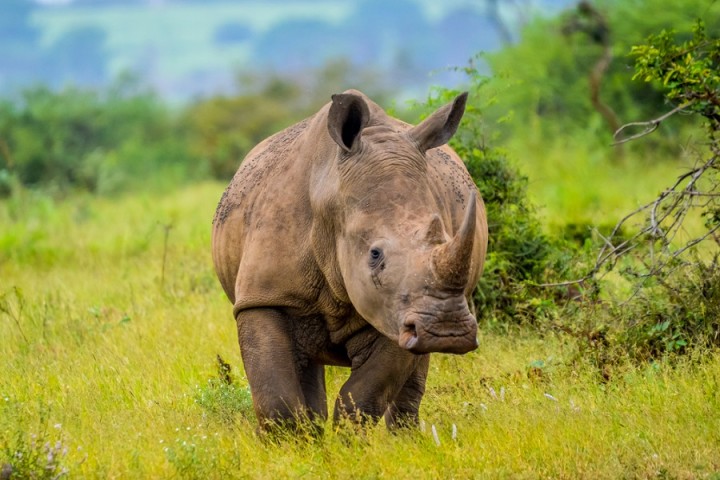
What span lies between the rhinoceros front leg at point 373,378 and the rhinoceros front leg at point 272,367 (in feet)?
0.75

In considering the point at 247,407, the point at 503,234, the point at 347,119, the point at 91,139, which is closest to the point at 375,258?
the point at 347,119

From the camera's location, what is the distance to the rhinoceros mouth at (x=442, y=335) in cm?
505

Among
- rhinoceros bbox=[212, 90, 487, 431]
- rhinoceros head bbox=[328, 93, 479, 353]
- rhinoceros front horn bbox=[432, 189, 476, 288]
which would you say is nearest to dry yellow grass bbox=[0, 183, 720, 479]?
rhinoceros bbox=[212, 90, 487, 431]

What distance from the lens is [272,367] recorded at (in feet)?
20.1

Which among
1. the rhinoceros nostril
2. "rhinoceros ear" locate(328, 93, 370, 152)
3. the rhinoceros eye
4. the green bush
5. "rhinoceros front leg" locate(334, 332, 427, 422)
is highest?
"rhinoceros ear" locate(328, 93, 370, 152)

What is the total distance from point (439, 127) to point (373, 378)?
124cm

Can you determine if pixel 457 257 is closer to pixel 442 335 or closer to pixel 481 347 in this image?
pixel 442 335

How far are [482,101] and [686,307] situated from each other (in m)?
3.05

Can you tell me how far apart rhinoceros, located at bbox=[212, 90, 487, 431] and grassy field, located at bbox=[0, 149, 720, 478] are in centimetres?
28

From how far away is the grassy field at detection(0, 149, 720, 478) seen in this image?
226 inches

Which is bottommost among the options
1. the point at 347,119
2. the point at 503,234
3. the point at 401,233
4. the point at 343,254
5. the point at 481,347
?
the point at 481,347

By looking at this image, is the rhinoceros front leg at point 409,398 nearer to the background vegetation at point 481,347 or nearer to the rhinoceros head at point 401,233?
the background vegetation at point 481,347

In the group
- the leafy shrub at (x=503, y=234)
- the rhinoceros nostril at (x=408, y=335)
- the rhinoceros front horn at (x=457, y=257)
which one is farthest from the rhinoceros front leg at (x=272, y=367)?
the leafy shrub at (x=503, y=234)

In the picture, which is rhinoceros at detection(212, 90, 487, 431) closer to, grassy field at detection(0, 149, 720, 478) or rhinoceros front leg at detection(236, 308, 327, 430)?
rhinoceros front leg at detection(236, 308, 327, 430)
